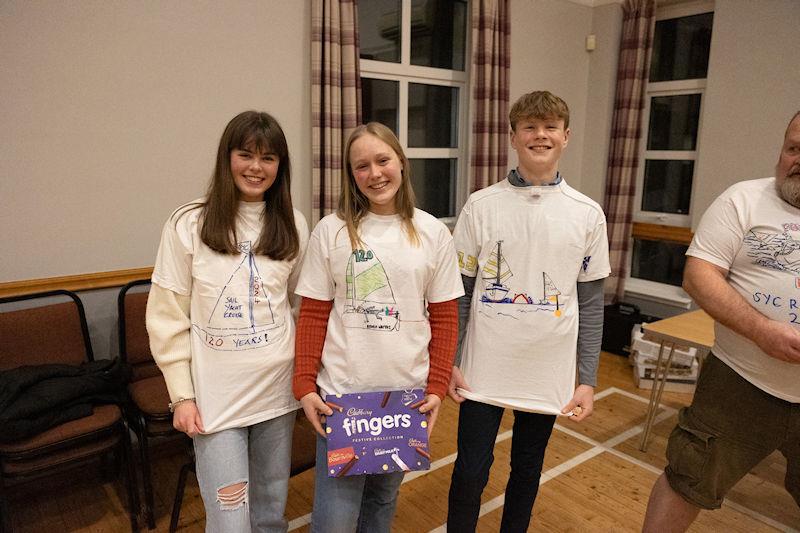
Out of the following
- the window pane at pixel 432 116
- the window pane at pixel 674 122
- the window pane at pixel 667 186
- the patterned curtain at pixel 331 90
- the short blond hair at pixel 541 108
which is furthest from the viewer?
the window pane at pixel 667 186

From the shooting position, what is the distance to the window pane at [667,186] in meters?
4.35

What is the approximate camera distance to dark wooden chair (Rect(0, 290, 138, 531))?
1804 mm

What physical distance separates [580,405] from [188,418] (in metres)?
1.05

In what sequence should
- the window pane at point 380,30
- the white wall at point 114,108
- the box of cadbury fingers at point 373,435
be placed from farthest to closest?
1. the window pane at point 380,30
2. the white wall at point 114,108
3. the box of cadbury fingers at point 373,435

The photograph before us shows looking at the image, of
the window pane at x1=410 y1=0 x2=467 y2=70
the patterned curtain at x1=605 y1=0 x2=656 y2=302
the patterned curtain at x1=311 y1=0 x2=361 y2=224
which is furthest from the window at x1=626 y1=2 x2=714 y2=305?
the patterned curtain at x1=311 y1=0 x2=361 y2=224

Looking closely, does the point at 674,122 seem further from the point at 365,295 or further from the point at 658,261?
the point at 365,295

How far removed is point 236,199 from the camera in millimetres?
1377

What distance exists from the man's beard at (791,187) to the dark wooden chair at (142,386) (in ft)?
7.00

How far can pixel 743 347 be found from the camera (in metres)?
1.52

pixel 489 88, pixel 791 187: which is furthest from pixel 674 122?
pixel 791 187

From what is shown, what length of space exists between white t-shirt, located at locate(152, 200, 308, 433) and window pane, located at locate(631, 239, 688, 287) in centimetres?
389

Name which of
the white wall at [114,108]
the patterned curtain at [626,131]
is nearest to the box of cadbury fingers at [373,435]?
the white wall at [114,108]

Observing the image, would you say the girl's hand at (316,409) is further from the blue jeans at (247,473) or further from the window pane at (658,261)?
the window pane at (658,261)

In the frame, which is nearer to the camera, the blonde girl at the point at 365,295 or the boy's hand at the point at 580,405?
the blonde girl at the point at 365,295
